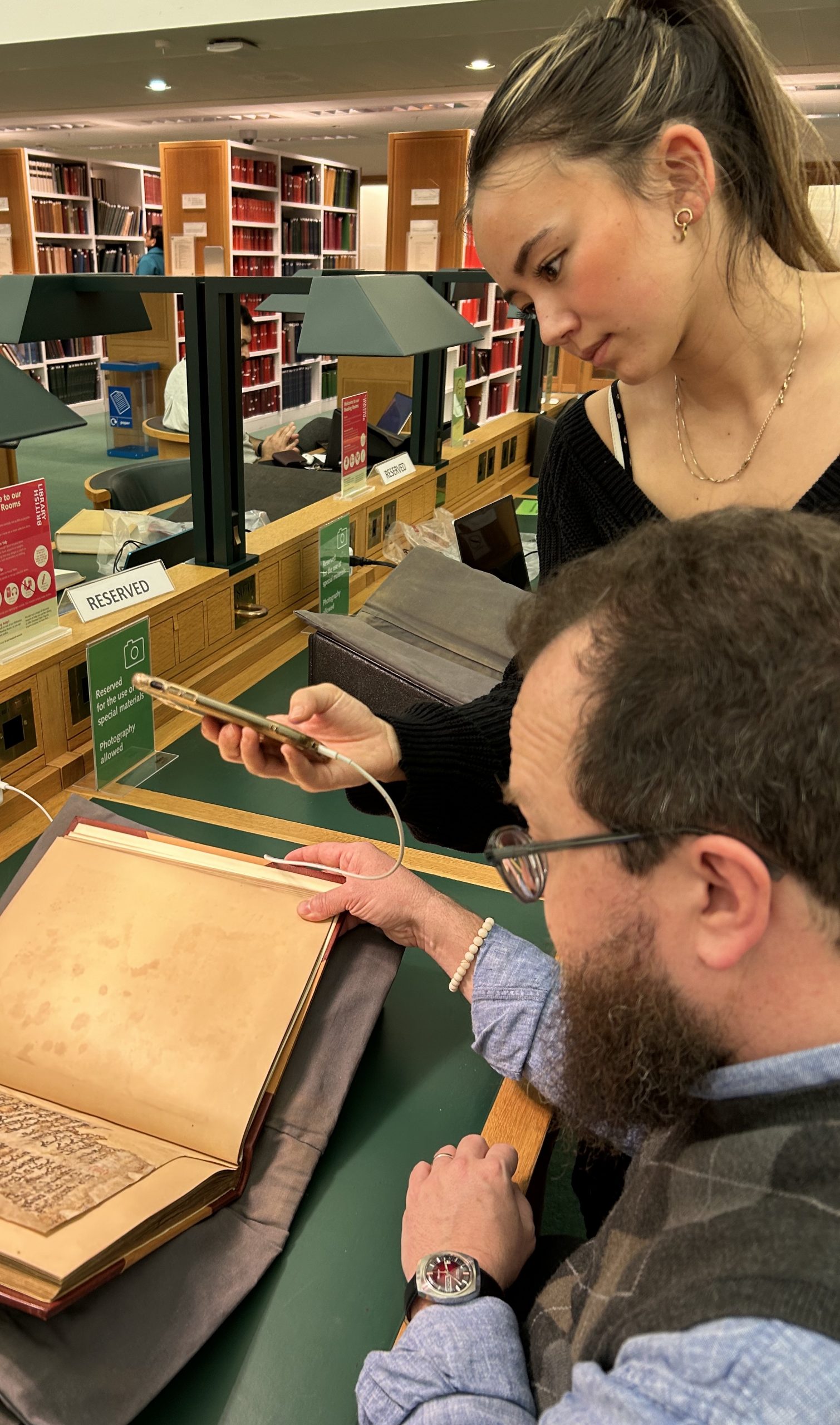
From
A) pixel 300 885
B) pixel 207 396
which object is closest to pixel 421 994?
pixel 300 885

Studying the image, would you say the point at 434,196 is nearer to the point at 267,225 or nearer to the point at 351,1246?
the point at 267,225

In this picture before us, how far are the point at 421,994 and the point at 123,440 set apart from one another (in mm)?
7534

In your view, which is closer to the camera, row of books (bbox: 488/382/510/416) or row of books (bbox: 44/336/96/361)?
row of books (bbox: 488/382/510/416)

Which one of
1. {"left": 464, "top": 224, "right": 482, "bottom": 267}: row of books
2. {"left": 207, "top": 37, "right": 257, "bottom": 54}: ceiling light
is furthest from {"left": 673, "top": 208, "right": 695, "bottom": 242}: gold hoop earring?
{"left": 464, "top": 224, "right": 482, "bottom": 267}: row of books

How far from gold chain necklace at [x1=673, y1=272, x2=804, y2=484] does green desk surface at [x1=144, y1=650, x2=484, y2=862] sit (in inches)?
26.8

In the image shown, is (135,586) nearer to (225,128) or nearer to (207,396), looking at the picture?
(207,396)

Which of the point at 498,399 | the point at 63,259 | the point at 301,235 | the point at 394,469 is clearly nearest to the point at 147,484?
the point at 394,469

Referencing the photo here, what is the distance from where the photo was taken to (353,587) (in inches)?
108

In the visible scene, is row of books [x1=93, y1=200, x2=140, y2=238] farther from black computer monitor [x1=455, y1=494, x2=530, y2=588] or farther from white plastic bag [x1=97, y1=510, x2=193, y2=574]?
black computer monitor [x1=455, y1=494, x2=530, y2=588]

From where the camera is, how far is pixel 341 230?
34.6 ft

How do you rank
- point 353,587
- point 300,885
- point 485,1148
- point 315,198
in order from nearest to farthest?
point 485,1148, point 300,885, point 353,587, point 315,198

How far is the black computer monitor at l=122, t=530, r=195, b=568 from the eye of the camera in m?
2.05

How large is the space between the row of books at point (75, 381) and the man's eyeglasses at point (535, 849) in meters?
9.44

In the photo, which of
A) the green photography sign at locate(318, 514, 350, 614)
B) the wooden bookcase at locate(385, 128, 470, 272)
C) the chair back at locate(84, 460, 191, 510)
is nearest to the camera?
the green photography sign at locate(318, 514, 350, 614)
